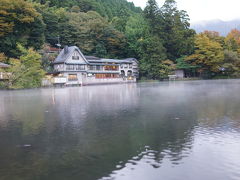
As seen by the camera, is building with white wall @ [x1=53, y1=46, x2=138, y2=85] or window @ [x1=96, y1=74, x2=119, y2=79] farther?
window @ [x1=96, y1=74, x2=119, y2=79]

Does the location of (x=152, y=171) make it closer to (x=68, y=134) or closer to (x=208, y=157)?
(x=208, y=157)

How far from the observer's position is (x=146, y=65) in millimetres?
57375

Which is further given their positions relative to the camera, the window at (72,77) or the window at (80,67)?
the window at (80,67)

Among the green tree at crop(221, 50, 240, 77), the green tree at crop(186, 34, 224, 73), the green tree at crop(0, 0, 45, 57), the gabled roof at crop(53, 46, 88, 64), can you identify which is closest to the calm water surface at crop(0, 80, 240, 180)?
the green tree at crop(0, 0, 45, 57)

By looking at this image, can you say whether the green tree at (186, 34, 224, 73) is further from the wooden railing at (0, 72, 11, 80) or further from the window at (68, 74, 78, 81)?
the wooden railing at (0, 72, 11, 80)

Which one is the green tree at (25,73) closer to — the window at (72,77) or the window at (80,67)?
the window at (72,77)

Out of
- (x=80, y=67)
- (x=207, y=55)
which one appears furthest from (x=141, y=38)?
(x=80, y=67)

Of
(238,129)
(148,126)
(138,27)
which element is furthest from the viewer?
(138,27)

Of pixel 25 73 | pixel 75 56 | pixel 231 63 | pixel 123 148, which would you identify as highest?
pixel 75 56

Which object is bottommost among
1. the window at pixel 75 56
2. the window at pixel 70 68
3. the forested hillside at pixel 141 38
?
the window at pixel 70 68

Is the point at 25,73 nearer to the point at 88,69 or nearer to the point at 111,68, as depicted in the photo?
the point at 88,69

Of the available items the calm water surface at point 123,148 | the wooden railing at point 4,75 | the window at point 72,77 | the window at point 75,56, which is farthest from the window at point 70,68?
the calm water surface at point 123,148

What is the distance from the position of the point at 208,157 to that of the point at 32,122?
7378 mm

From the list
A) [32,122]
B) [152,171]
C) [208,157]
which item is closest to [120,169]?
[152,171]
